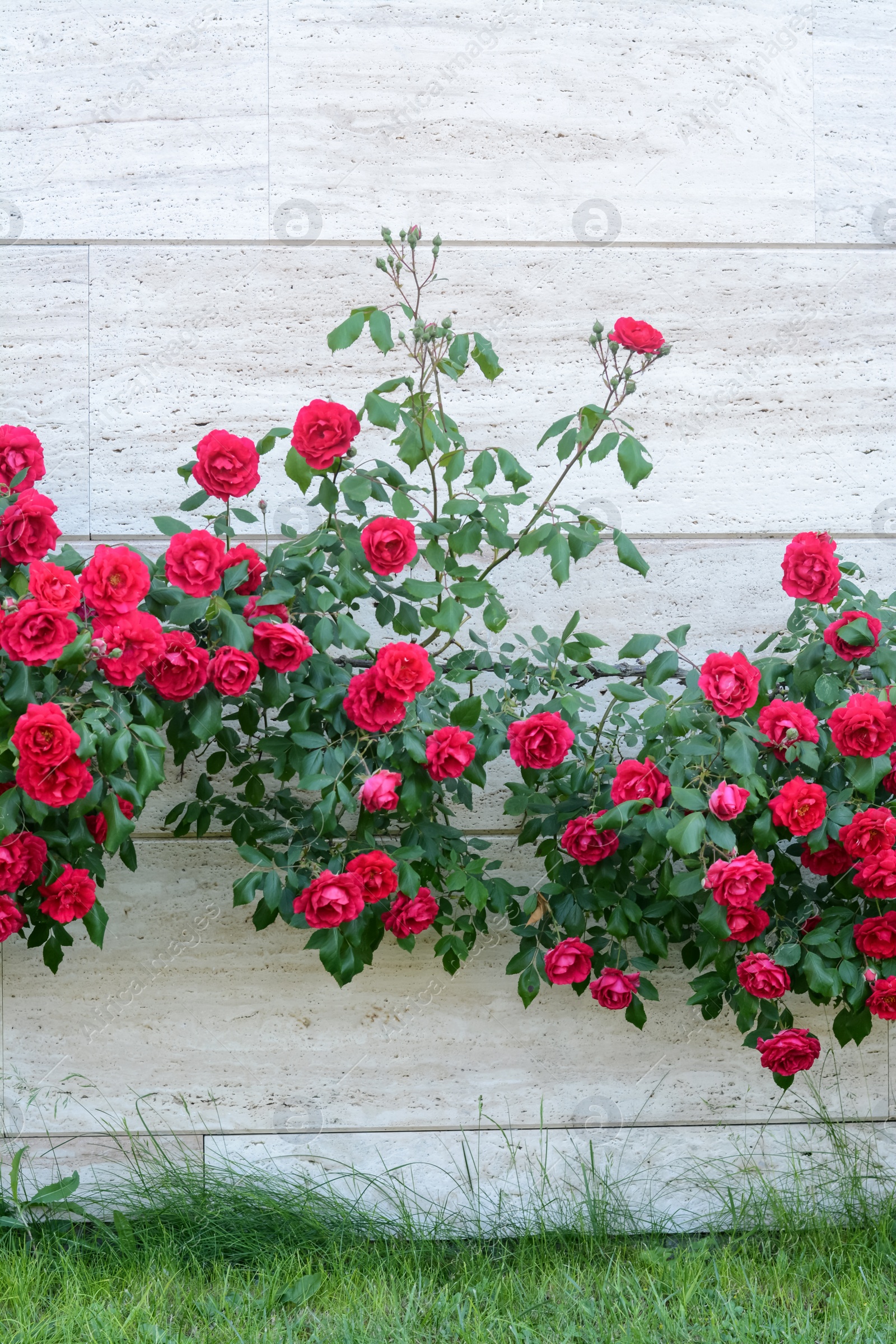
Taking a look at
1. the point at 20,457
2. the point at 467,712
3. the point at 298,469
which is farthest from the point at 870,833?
the point at 20,457

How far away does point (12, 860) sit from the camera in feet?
5.24

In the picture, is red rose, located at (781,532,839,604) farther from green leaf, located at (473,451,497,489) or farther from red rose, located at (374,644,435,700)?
red rose, located at (374,644,435,700)

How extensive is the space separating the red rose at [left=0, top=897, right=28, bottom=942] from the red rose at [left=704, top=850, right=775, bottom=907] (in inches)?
46.1

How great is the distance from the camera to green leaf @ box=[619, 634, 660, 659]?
70.8 inches

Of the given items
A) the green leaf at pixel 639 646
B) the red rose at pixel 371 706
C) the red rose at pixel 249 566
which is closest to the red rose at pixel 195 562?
the red rose at pixel 249 566

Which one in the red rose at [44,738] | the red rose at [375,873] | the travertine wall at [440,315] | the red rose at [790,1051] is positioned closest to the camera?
the red rose at [44,738]

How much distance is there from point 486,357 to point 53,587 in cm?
82

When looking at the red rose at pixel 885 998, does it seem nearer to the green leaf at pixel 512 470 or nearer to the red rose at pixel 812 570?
the red rose at pixel 812 570

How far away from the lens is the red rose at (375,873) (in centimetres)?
167

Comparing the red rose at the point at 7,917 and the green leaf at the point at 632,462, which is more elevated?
the green leaf at the point at 632,462

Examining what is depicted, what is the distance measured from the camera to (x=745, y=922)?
1671mm

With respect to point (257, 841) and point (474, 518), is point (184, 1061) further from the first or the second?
point (474, 518)

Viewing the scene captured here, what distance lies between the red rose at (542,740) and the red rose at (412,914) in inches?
12.6

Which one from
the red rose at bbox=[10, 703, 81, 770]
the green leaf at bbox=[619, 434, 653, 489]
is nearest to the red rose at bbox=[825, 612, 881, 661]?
the green leaf at bbox=[619, 434, 653, 489]
